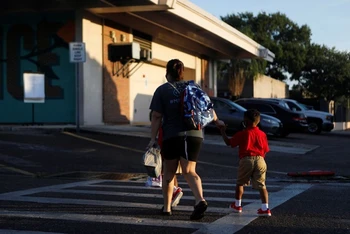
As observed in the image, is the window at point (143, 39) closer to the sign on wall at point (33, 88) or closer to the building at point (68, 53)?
the building at point (68, 53)

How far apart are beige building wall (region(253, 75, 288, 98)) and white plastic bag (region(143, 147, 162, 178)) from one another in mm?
42082

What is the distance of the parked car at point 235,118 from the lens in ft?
69.6

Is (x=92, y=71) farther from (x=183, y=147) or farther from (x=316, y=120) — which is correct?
(x=183, y=147)

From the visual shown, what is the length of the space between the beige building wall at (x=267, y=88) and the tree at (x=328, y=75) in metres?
3.25

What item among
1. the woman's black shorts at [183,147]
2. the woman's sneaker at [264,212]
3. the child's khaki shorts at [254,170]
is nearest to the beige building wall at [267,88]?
the child's khaki shorts at [254,170]

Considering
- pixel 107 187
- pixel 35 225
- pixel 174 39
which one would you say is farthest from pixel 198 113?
pixel 174 39

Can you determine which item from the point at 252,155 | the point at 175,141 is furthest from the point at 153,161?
the point at 252,155

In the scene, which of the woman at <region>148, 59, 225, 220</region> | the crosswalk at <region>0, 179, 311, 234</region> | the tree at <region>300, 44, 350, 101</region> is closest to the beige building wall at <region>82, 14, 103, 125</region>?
the crosswalk at <region>0, 179, 311, 234</region>

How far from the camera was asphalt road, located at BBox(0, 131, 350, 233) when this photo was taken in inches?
255

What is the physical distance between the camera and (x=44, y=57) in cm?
2130

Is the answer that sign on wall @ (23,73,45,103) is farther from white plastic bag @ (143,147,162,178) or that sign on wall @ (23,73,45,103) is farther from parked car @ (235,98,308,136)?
white plastic bag @ (143,147,162,178)

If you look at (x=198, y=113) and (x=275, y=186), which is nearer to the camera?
(x=198, y=113)

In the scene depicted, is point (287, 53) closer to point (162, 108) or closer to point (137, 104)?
point (137, 104)

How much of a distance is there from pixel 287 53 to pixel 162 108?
6376 centimetres
